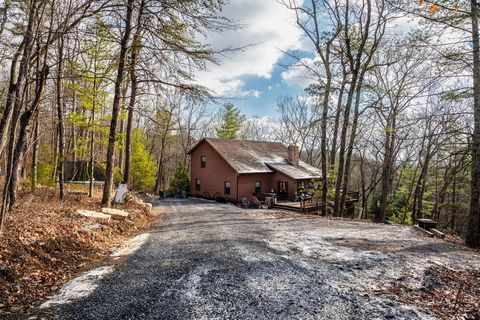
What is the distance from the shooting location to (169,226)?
Answer: 10.6 m

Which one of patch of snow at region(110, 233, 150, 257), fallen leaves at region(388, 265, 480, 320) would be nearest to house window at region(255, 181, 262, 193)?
patch of snow at region(110, 233, 150, 257)

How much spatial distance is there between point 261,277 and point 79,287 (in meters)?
3.02

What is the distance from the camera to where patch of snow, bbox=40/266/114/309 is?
414 cm

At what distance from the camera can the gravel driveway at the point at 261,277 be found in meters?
4.00

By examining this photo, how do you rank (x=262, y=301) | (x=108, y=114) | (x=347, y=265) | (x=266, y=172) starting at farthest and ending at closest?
1. (x=266, y=172)
2. (x=108, y=114)
3. (x=347, y=265)
4. (x=262, y=301)

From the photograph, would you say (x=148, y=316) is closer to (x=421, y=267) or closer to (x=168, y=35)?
(x=421, y=267)

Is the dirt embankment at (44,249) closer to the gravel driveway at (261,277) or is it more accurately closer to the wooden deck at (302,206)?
the gravel driveway at (261,277)

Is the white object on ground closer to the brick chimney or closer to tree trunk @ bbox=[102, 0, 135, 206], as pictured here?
tree trunk @ bbox=[102, 0, 135, 206]

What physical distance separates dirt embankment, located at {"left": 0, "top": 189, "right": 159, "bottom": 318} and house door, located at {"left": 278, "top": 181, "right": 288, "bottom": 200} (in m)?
16.9

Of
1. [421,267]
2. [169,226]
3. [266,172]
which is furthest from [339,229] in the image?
[266,172]

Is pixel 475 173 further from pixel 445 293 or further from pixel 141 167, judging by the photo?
pixel 141 167

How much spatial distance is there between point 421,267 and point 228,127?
1383 inches

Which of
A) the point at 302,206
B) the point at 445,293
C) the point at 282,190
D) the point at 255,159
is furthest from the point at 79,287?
the point at 255,159

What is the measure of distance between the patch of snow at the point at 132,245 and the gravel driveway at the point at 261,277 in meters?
0.26
